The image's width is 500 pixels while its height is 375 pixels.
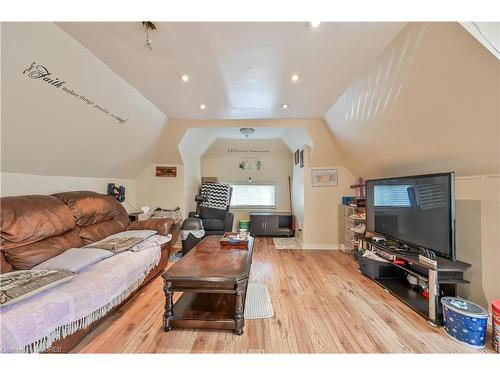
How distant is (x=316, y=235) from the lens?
4.21m

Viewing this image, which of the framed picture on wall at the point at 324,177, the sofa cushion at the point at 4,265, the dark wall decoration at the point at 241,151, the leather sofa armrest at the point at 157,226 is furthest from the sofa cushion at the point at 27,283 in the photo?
the dark wall decoration at the point at 241,151

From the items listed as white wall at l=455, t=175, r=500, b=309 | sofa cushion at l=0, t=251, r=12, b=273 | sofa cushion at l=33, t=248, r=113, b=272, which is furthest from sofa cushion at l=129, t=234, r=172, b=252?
white wall at l=455, t=175, r=500, b=309

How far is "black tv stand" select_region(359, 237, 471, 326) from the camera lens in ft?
5.99

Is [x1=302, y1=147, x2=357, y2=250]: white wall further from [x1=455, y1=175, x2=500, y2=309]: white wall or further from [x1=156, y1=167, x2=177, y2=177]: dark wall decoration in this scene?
[x1=156, y1=167, x2=177, y2=177]: dark wall decoration

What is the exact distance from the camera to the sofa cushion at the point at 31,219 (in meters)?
1.67

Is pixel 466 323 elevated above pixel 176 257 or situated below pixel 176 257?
above

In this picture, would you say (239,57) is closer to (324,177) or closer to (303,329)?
(303,329)

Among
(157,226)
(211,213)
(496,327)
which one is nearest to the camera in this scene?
(496,327)

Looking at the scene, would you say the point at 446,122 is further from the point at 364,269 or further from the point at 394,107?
the point at 364,269

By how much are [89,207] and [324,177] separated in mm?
3854

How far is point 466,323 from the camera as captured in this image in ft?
5.11

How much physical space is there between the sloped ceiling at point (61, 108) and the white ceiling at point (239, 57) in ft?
0.54

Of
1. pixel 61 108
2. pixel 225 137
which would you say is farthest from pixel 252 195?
pixel 61 108

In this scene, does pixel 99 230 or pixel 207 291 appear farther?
Answer: pixel 99 230
